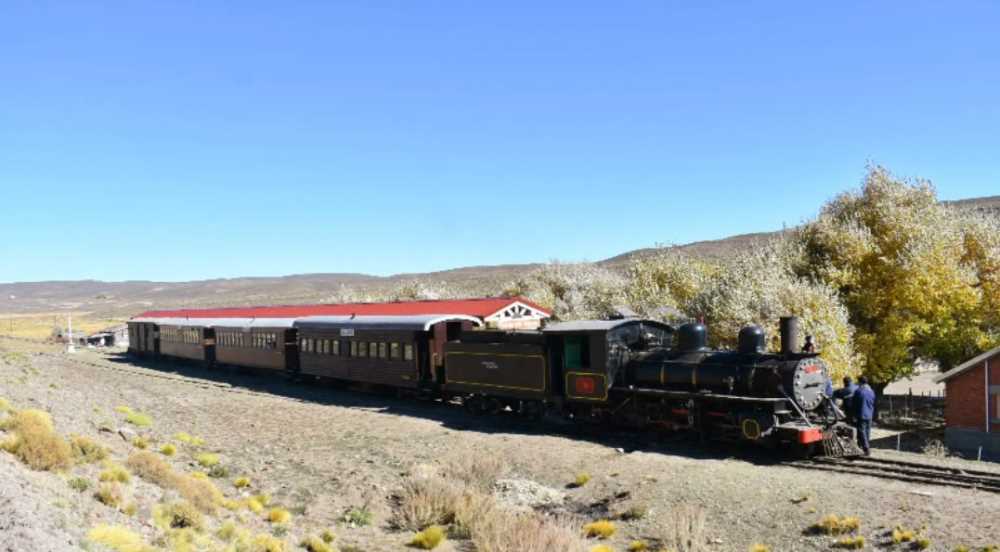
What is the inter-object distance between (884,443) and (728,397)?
8531mm

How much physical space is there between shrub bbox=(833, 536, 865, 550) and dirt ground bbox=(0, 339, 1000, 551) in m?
0.13

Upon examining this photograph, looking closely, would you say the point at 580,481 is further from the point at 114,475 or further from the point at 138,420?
the point at 138,420

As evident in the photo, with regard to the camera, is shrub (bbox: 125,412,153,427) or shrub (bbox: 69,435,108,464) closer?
shrub (bbox: 69,435,108,464)

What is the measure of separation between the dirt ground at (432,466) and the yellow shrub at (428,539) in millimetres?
294

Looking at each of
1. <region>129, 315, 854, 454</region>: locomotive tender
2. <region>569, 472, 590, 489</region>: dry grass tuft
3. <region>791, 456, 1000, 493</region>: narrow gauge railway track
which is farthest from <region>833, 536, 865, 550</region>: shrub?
<region>569, 472, 590, 489</region>: dry grass tuft

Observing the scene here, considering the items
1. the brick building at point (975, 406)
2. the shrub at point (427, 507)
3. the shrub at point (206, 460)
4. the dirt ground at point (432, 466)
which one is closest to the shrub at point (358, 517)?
the dirt ground at point (432, 466)

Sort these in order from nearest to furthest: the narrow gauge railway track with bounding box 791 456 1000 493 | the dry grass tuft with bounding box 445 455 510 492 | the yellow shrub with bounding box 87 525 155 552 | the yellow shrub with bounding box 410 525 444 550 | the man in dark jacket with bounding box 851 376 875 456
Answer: the yellow shrub with bounding box 87 525 155 552 < the yellow shrub with bounding box 410 525 444 550 < the narrow gauge railway track with bounding box 791 456 1000 493 < the dry grass tuft with bounding box 445 455 510 492 < the man in dark jacket with bounding box 851 376 875 456

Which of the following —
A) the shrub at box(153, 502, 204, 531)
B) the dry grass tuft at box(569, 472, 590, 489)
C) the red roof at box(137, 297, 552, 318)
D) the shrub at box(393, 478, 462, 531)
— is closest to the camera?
the shrub at box(153, 502, 204, 531)

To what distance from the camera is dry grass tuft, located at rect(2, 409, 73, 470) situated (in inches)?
456

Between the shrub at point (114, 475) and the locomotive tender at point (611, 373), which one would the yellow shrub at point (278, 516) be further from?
the locomotive tender at point (611, 373)

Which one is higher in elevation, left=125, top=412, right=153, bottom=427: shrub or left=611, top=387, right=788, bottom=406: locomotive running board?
left=611, top=387, right=788, bottom=406: locomotive running board

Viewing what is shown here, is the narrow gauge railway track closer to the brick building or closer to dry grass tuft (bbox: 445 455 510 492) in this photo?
dry grass tuft (bbox: 445 455 510 492)

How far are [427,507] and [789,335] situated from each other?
28.3 feet

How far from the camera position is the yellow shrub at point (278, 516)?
488 inches
